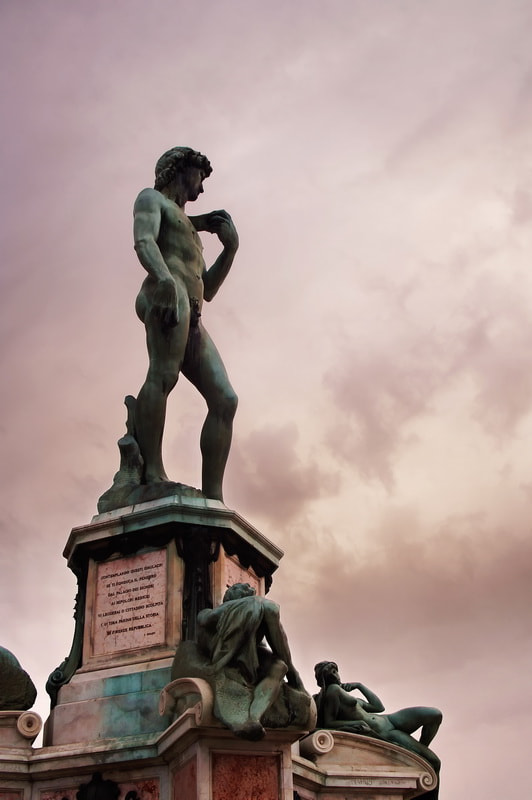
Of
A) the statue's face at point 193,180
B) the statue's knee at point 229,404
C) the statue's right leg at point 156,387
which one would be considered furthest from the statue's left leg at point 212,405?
the statue's face at point 193,180

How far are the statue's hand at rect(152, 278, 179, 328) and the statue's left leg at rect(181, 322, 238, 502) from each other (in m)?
0.70

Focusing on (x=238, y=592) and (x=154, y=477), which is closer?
(x=238, y=592)

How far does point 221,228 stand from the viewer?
46.5ft

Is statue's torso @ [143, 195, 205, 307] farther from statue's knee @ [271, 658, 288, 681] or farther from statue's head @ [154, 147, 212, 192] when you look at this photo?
statue's knee @ [271, 658, 288, 681]

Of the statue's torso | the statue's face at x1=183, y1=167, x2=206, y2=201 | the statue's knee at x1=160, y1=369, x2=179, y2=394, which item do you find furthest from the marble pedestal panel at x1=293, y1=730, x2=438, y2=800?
the statue's face at x1=183, y1=167, x2=206, y2=201

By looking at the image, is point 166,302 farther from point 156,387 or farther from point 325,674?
point 325,674

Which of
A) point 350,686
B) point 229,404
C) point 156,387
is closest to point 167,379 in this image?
point 156,387

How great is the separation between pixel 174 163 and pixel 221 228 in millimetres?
1033

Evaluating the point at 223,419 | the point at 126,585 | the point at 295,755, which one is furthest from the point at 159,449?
the point at 295,755

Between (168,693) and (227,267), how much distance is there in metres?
6.08

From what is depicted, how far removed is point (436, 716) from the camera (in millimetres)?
12203

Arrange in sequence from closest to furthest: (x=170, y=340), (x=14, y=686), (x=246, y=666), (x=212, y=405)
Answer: (x=246, y=666), (x=14, y=686), (x=170, y=340), (x=212, y=405)

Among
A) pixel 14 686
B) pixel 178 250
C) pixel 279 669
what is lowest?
pixel 279 669

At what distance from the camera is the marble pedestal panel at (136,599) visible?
10891mm
